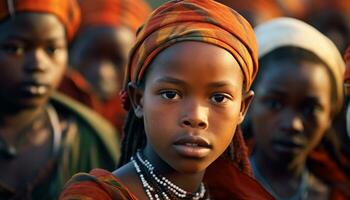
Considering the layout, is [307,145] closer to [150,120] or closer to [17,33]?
[17,33]

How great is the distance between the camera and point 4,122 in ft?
19.5

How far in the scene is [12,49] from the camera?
5.67 meters

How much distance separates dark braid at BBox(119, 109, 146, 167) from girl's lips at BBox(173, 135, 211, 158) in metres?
0.47

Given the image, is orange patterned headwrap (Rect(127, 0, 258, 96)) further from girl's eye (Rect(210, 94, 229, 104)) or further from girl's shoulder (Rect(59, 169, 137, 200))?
girl's shoulder (Rect(59, 169, 137, 200))

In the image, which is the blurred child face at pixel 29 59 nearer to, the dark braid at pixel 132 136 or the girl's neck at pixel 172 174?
the dark braid at pixel 132 136

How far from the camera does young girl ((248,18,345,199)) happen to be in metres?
5.71

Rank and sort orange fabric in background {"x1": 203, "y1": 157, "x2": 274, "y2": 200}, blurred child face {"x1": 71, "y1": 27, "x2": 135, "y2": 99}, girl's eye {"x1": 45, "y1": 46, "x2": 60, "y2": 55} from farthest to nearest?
blurred child face {"x1": 71, "y1": 27, "x2": 135, "y2": 99}
girl's eye {"x1": 45, "y1": 46, "x2": 60, "y2": 55}
orange fabric in background {"x1": 203, "y1": 157, "x2": 274, "y2": 200}

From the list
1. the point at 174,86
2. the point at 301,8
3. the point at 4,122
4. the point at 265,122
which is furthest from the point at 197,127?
the point at 301,8

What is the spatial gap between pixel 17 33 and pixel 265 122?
1392 mm

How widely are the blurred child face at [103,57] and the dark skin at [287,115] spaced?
2528 millimetres

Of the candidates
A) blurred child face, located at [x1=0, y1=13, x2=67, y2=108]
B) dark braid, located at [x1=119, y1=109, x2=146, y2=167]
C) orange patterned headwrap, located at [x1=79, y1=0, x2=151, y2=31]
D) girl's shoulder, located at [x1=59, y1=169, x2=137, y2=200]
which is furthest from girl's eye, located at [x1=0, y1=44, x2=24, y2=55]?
orange patterned headwrap, located at [x1=79, y1=0, x2=151, y2=31]

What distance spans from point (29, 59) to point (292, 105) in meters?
1.39

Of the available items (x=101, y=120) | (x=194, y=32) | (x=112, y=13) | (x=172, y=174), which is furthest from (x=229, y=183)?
(x=112, y=13)

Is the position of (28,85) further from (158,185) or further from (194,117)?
(194,117)
